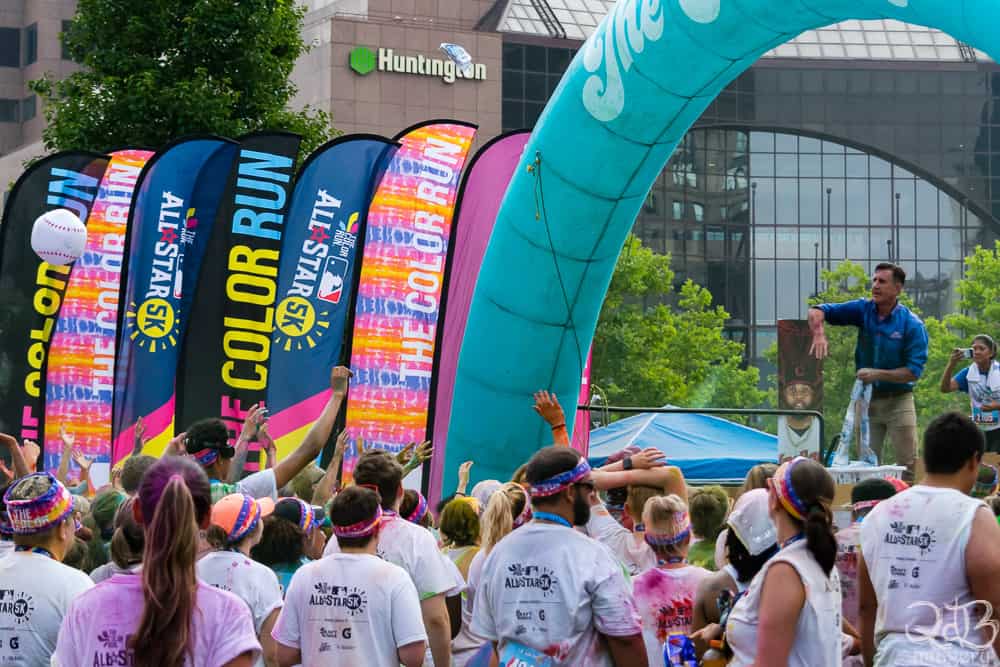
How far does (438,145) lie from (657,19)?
6188mm

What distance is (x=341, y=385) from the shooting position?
7.72m

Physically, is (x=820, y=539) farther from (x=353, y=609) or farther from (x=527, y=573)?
(x=353, y=609)

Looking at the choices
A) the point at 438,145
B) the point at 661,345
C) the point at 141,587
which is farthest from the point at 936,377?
the point at 141,587

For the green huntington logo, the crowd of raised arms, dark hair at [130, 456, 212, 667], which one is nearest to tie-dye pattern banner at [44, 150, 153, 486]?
the crowd of raised arms

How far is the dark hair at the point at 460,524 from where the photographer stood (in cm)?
684

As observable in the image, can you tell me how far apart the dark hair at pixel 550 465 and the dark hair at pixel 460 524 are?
1844 millimetres

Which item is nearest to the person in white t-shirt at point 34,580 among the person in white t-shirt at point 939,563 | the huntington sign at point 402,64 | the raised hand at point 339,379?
the person in white t-shirt at point 939,563

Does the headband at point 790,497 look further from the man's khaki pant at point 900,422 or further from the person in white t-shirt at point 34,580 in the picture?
the man's khaki pant at point 900,422

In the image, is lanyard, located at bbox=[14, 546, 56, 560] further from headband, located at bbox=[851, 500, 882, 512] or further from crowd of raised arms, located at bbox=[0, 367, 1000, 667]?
headband, located at bbox=[851, 500, 882, 512]

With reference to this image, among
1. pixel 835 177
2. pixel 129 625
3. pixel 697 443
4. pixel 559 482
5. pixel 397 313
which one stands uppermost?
pixel 835 177

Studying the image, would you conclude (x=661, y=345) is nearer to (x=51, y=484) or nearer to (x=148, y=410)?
(x=148, y=410)

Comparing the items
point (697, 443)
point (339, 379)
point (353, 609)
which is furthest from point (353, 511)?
point (697, 443)

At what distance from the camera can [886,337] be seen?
9281 mm

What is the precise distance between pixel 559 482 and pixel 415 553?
114 centimetres
